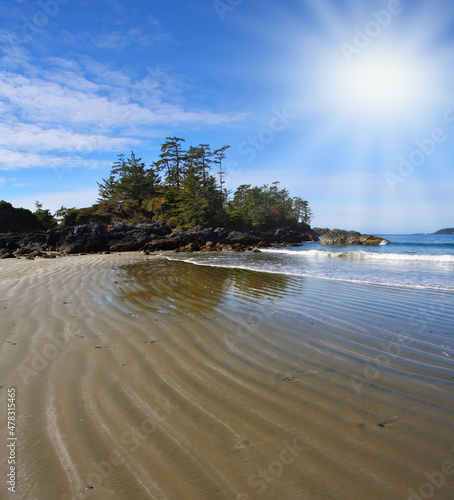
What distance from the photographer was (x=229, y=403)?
3285 mm

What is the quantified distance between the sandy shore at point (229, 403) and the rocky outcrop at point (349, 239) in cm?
5201

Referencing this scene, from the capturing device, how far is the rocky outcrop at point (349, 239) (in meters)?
54.9

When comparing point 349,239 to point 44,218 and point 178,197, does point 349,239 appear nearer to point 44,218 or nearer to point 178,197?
point 178,197

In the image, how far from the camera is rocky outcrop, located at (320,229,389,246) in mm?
54875

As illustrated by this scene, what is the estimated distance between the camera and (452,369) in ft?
13.6

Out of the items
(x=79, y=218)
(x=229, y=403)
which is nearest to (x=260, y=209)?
(x=79, y=218)

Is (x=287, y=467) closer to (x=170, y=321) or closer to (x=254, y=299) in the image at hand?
(x=170, y=321)

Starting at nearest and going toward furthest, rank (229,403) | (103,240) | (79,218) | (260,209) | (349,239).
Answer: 1. (229,403)
2. (103,240)
3. (79,218)
4. (349,239)
5. (260,209)

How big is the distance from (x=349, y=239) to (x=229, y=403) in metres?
57.5

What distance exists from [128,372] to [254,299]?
5043 mm

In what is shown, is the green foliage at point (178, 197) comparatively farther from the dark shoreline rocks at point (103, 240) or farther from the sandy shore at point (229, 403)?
the sandy shore at point (229, 403)

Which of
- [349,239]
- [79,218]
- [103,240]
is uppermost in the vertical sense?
[79,218]

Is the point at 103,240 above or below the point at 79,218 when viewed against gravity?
below

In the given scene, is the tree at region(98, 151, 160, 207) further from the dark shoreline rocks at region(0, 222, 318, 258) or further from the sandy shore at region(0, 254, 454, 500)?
the sandy shore at region(0, 254, 454, 500)
